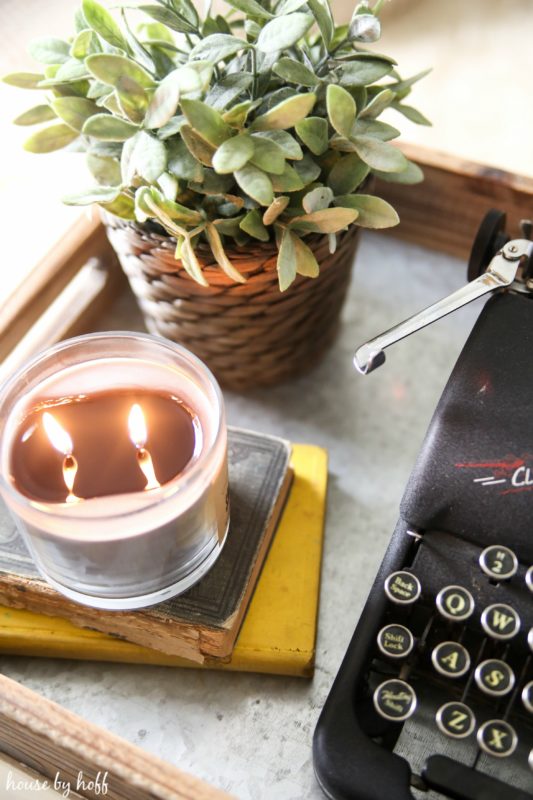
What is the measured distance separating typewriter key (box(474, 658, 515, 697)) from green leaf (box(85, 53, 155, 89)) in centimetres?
46

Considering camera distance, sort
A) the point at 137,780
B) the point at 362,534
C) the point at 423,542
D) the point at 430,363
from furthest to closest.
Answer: the point at 430,363
the point at 362,534
the point at 423,542
the point at 137,780

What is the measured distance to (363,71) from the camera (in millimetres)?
629

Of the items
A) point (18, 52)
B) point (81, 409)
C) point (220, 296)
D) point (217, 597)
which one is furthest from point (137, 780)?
point (18, 52)

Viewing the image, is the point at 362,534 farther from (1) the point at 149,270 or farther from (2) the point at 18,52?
(2) the point at 18,52

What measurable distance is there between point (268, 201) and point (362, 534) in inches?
13.1

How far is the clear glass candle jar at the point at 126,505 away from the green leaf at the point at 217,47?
0.20m

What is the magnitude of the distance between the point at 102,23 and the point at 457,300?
1.11 ft

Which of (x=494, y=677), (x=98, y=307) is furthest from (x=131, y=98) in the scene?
(x=494, y=677)

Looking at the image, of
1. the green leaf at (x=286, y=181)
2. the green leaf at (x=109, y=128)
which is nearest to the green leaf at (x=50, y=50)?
the green leaf at (x=109, y=128)

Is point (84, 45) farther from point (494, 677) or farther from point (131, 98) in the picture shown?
point (494, 677)

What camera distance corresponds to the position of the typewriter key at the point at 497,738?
1.83 ft

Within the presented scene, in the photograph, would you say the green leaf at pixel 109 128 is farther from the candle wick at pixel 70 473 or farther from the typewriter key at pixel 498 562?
the typewriter key at pixel 498 562

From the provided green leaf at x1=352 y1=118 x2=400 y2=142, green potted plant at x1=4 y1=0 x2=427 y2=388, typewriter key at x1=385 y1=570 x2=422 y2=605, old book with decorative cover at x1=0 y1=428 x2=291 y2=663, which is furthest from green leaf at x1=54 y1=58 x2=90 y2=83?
typewriter key at x1=385 y1=570 x2=422 y2=605

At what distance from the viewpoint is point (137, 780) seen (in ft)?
1.74
